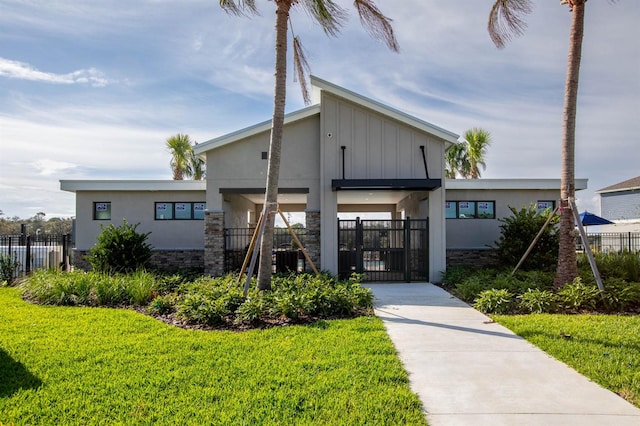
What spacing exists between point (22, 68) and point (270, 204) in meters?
6.90

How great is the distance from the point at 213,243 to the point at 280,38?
641 centimetres

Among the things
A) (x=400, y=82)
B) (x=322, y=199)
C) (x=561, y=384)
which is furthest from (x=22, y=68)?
(x=561, y=384)

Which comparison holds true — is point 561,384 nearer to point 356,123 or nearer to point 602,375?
point 602,375

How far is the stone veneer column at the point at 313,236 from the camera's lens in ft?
41.4

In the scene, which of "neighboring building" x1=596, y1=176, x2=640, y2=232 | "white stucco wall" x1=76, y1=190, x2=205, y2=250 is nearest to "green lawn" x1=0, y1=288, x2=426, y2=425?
"white stucco wall" x1=76, y1=190, x2=205, y2=250

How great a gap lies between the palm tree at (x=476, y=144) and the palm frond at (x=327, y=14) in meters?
17.5

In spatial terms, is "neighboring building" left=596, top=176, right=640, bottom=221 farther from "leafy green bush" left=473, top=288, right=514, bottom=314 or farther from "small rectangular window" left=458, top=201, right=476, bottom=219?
"leafy green bush" left=473, top=288, right=514, bottom=314

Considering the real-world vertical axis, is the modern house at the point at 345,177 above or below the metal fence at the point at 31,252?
above

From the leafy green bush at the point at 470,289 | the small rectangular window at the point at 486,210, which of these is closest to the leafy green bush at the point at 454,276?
the leafy green bush at the point at 470,289

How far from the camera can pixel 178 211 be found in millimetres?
15805

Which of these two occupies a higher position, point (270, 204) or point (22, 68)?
point (22, 68)

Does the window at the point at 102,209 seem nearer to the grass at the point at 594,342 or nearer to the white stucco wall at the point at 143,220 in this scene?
→ the white stucco wall at the point at 143,220

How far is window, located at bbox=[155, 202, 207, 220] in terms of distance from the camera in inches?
621

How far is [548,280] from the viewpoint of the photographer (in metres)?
10.4
